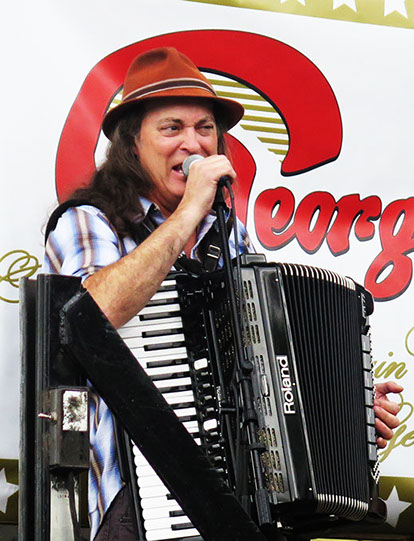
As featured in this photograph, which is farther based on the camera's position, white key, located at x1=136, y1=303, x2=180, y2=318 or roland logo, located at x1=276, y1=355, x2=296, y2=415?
white key, located at x1=136, y1=303, x2=180, y2=318

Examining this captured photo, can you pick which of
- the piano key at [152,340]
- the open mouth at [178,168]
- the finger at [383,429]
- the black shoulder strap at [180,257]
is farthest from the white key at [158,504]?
the open mouth at [178,168]

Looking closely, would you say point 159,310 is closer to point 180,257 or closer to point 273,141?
point 180,257

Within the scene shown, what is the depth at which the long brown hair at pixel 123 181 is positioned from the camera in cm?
Result: 256

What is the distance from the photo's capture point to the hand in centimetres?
258

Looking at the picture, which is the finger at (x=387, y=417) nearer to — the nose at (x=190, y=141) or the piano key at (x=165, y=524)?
the piano key at (x=165, y=524)

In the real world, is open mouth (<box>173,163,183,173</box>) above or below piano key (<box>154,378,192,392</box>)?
above

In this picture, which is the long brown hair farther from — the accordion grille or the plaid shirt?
the accordion grille

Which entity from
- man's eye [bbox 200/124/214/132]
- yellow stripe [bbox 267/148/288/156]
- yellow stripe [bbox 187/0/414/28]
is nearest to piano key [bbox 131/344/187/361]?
man's eye [bbox 200/124/214/132]

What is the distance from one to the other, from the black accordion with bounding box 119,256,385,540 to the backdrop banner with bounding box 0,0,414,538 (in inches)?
25.7

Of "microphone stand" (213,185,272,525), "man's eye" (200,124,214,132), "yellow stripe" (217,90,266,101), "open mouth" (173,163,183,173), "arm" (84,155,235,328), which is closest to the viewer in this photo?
"microphone stand" (213,185,272,525)

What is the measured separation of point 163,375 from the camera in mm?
2260

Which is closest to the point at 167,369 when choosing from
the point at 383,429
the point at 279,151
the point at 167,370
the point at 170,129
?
the point at 167,370

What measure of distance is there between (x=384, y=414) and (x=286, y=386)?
53 centimetres

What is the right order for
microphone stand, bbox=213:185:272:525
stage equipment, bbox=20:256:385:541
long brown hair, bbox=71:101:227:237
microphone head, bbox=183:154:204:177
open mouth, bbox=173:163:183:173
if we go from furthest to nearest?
open mouth, bbox=173:163:183:173 < long brown hair, bbox=71:101:227:237 < microphone head, bbox=183:154:204:177 < stage equipment, bbox=20:256:385:541 < microphone stand, bbox=213:185:272:525
